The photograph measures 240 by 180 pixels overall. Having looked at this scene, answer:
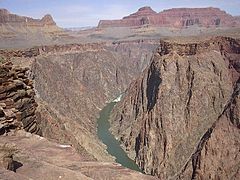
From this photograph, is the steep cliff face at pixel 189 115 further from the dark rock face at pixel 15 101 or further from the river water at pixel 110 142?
the dark rock face at pixel 15 101

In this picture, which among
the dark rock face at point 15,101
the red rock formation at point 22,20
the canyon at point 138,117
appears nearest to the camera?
the canyon at point 138,117

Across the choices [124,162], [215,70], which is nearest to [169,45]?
[215,70]

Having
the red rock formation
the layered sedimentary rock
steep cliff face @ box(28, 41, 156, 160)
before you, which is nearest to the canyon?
steep cliff face @ box(28, 41, 156, 160)

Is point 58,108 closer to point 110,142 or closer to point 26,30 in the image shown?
point 110,142

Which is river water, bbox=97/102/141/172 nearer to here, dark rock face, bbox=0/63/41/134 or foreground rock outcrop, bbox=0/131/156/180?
dark rock face, bbox=0/63/41/134

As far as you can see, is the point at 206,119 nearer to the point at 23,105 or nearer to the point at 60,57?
the point at 23,105

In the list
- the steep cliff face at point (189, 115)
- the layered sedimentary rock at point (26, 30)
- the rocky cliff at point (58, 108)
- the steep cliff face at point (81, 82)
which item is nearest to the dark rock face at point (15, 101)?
the rocky cliff at point (58, 108)
